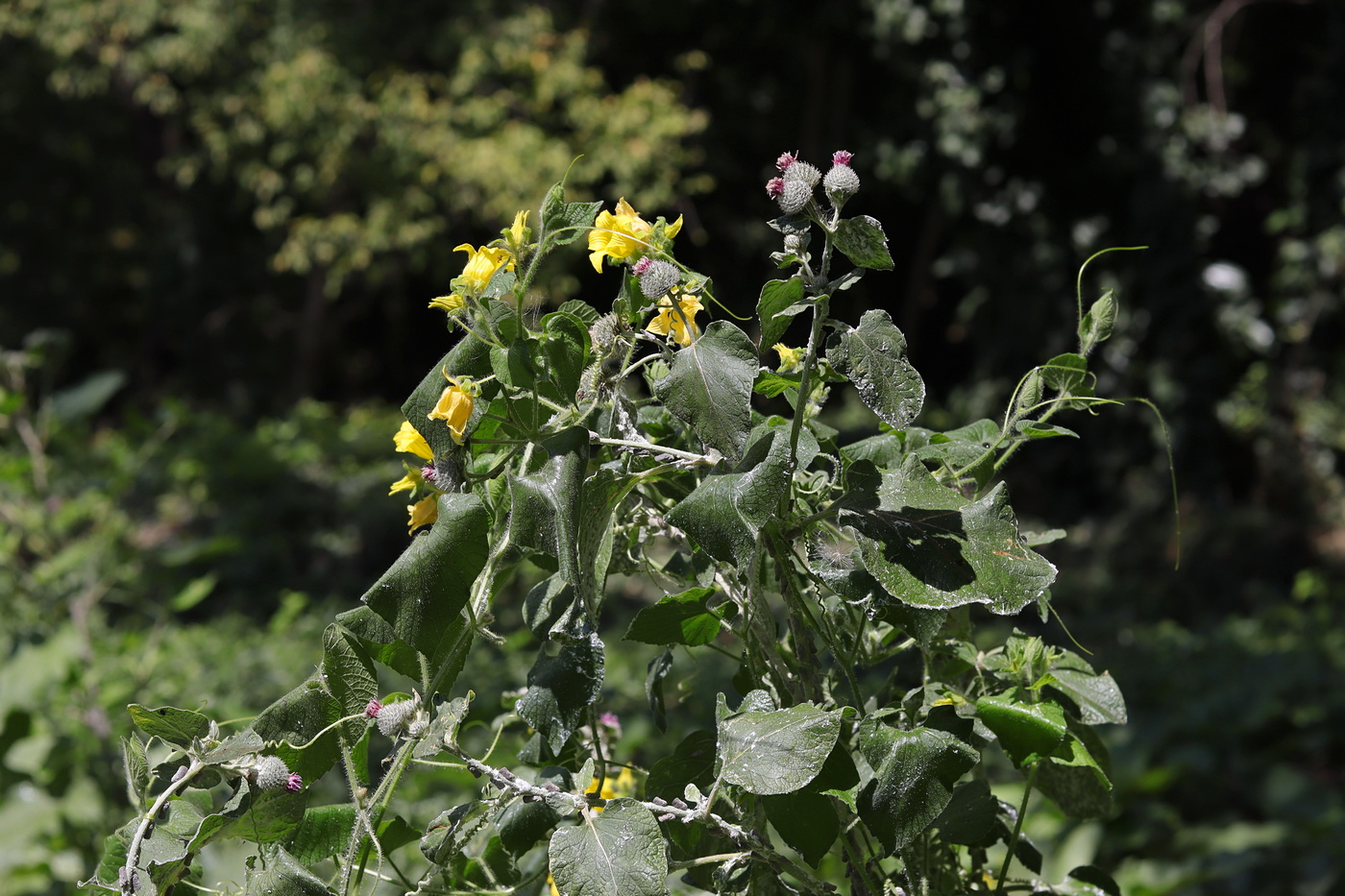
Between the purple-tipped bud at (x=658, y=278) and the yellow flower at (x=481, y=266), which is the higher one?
the purple-tipped bud at (x=658, y=278)

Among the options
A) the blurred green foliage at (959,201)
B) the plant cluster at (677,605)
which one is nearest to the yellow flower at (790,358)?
the plant cluster at (677,605)

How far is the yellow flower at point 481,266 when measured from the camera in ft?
1.73

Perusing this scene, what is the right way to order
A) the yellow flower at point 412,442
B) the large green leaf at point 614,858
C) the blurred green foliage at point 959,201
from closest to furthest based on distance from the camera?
the large green leaf at point 614,858 < the yellow flower at point 412,442 < the blurred green foliage at point 959,201

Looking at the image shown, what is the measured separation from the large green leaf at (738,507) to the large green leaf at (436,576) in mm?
96

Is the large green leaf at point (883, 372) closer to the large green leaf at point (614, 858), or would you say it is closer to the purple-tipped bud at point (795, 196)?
the purple-tipped bud at point (795, 196)

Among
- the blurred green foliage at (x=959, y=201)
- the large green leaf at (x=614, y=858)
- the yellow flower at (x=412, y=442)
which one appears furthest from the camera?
the blurred green foliage at (x=959, y=201)

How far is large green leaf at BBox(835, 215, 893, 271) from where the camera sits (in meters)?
0.49

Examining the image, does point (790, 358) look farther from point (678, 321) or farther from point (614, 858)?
point (614, 858)

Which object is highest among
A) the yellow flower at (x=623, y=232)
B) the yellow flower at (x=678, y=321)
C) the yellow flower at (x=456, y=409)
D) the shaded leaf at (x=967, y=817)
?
the yellow flower at (x=623, y=232)

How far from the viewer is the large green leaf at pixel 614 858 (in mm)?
479

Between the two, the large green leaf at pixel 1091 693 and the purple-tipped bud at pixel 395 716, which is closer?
the purple-tipped bud at pixel 395 716

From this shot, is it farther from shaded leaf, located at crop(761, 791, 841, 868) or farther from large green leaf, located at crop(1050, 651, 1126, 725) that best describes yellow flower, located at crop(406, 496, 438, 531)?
large green leaf, located at crop(1050, 651, 1126, 725)

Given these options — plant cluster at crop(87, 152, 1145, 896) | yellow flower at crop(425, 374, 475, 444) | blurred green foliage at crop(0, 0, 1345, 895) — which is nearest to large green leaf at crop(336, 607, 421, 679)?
plant cluster at crop(87, 152, 1145, 896)

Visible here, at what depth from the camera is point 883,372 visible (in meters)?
0.51
